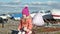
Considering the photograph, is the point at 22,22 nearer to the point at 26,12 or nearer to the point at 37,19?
the point at 26,12

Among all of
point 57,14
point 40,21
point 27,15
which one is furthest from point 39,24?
point 57,14

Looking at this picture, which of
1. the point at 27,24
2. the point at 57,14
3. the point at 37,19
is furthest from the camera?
the point at 57,14

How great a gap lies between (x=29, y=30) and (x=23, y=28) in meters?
0.25

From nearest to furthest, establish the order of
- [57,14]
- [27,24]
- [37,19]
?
[27,24], [37,19], [57,14]

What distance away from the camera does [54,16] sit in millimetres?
44062

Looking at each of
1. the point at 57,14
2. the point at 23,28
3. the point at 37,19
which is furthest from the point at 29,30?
the point at 57,14

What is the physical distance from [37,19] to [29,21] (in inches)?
40.8

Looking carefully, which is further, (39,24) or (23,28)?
(39,24)

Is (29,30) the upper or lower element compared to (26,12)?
lower

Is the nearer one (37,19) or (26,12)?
(26,12)

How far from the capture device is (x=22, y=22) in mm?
9531

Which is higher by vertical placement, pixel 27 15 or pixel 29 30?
pixel 27 15

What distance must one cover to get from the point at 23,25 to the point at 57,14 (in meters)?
34.4

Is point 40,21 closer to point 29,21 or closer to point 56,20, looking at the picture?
point 29,21
